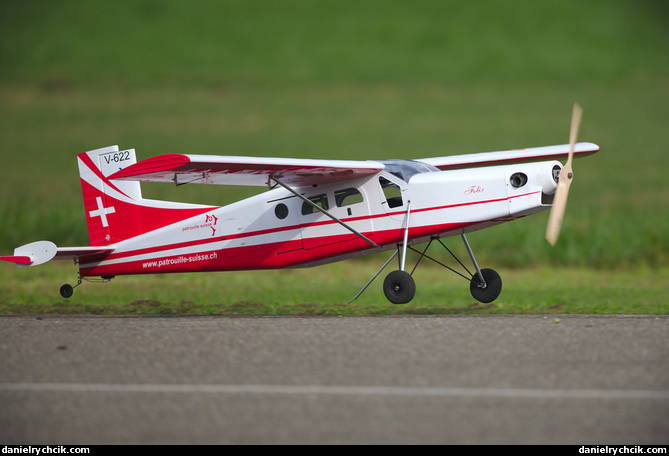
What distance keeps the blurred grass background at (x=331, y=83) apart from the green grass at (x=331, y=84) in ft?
0.72

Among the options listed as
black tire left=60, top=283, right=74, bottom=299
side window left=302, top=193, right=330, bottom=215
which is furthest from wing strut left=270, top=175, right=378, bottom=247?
black tire left=60, top=283, right=74, bottom=299

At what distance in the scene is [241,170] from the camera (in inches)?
509

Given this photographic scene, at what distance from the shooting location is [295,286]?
22594 millimetres

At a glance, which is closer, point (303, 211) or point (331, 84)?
point (303, 211)

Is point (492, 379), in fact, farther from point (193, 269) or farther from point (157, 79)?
point (157, 79)

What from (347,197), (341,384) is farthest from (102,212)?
(341,384)

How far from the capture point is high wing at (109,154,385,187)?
1163 centimetres

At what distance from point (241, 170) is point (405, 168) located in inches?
114

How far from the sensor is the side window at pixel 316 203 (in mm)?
14336

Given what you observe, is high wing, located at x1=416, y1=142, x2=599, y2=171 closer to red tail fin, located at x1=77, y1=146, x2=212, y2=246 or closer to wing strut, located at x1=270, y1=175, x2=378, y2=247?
wing strut, located at x1=270, y1=175, x2=378, y2=247

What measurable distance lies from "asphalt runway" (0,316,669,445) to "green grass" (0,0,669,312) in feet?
117

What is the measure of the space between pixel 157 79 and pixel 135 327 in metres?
72.7

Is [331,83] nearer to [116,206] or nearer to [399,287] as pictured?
[116,206]

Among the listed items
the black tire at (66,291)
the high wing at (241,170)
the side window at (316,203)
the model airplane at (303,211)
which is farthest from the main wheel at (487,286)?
the black tire at (66,291)
